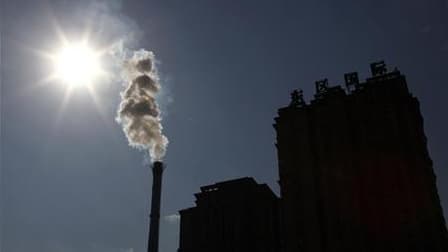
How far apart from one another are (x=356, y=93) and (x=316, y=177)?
9.18 m

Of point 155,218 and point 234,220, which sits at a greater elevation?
point 234,220

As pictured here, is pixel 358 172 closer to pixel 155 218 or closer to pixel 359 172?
pixel 359 172

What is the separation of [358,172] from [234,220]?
26739 mm

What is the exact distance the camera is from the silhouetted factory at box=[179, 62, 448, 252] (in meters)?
37.4

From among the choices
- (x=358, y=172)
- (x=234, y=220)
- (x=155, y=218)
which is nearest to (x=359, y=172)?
(x=358, y=172)

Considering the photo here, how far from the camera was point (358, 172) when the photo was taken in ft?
133

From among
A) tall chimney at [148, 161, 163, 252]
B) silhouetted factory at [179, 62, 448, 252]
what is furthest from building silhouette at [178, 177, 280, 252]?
silhouetted factory at [179, 62, 448, 252]

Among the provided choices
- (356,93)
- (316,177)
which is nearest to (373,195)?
(316,177)

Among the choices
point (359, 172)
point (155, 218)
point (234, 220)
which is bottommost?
point (155, 218)

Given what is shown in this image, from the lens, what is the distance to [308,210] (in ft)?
135

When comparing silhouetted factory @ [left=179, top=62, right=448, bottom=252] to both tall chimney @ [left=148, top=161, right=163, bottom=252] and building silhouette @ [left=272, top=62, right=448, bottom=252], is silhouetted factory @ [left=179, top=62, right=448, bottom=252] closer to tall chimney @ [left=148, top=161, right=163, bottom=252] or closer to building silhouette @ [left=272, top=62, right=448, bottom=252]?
building silhouette @ [left=272, top=62, right=448, bottom=252]

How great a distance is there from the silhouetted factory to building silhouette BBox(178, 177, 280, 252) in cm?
1905

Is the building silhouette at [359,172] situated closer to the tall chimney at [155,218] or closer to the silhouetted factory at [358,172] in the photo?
the silhouetted factory at [358,172]

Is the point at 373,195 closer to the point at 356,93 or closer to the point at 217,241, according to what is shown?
the point at 356,93
